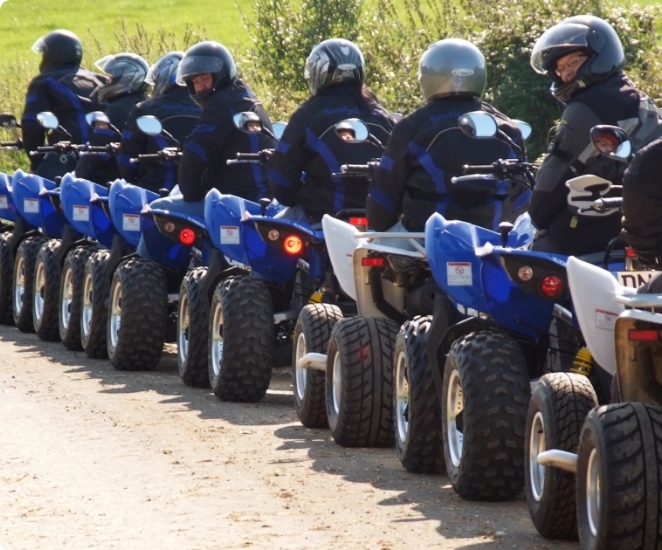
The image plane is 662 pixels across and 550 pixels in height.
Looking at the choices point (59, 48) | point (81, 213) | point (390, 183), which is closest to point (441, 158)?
point (390, 183)

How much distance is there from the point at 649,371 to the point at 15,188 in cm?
1020

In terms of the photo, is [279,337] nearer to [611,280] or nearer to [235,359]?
[235,359]

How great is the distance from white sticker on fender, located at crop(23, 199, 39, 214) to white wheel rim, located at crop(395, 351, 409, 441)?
289 inches

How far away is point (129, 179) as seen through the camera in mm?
13812

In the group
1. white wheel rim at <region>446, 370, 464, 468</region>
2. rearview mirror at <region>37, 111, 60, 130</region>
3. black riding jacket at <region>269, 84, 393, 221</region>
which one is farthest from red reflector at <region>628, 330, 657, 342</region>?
rearview mirror at <region>37, 111, 60, 130</region>

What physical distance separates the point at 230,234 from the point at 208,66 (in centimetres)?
162

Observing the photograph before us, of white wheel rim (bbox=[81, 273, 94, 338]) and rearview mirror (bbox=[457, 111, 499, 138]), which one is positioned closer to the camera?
rearview mirror (bbox=[457, 111, 499, 138])

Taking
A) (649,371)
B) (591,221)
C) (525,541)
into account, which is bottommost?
(525,541)

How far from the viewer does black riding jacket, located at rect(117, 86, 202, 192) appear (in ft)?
44.0

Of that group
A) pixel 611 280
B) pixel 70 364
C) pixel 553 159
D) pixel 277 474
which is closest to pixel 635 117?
pixel 553 159

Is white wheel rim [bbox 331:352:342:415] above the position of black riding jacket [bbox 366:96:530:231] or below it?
below

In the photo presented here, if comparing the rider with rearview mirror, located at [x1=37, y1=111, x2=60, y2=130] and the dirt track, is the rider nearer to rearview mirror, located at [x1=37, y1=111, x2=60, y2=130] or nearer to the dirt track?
rearview mirror, located at [x1=37, y1=111, x2=60, y2=130]

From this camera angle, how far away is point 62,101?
646 inches

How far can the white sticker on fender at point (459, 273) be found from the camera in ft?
25.1
